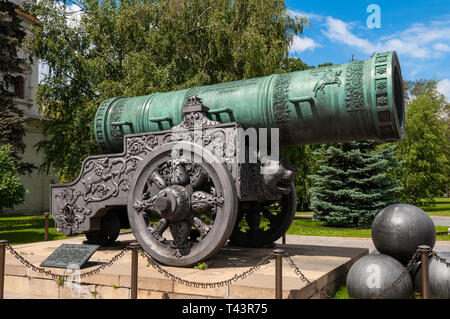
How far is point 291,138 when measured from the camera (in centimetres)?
543

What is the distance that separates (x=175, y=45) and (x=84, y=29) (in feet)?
10.4

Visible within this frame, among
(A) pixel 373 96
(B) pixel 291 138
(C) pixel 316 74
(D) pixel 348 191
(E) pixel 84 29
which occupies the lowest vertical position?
Answer: (D) pixel 348 191

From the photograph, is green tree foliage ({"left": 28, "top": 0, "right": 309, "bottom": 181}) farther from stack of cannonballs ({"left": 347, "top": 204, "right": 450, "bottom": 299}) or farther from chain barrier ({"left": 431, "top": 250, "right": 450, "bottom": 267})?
chain barrier ({"left": 431, "top": 250, "right": 450, "bottom": 267})

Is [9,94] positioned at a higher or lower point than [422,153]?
higher

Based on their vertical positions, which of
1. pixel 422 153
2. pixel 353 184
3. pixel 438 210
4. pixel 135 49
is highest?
pixel 135 49

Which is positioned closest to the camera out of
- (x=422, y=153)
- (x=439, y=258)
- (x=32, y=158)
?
(x=439, y=258)

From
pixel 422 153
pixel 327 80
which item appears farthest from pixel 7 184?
pixel 422 153

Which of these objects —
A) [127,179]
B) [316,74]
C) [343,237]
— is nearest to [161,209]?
[127,179]

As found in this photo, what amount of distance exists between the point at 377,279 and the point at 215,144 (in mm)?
2285

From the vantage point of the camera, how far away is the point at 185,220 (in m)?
5.16

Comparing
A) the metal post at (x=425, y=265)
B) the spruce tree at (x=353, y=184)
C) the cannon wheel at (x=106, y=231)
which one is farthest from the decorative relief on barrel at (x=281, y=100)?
the spruce tree at (x=353, y=184)

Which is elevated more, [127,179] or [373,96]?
[373,96]

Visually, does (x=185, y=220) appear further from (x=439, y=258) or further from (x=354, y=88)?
(x=439, y=258)
